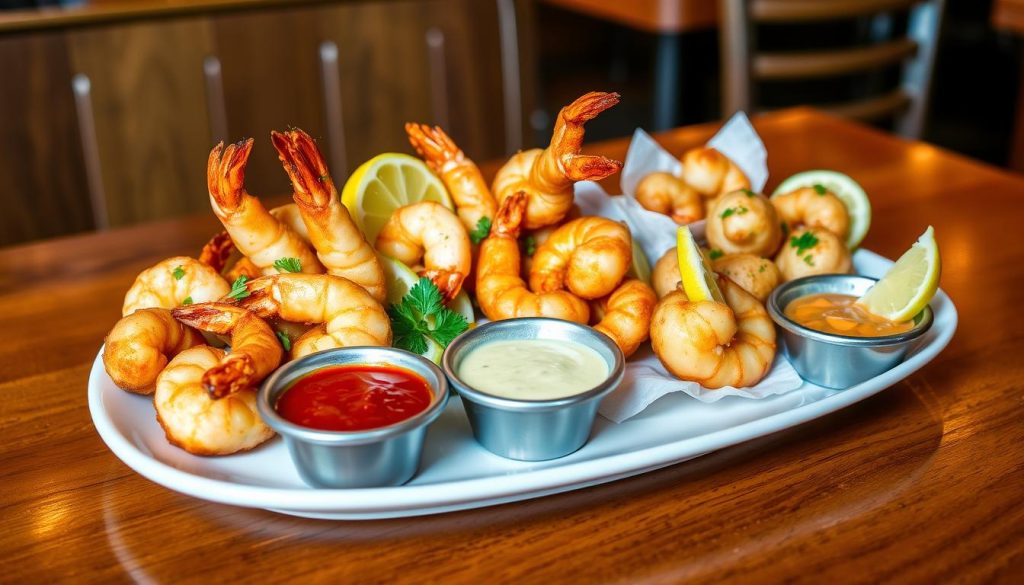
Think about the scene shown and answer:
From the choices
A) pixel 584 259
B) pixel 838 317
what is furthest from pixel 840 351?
pixel 584 259

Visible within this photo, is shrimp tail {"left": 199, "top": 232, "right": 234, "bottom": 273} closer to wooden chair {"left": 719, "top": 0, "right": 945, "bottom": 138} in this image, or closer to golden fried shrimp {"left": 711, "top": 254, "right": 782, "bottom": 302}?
golden fried shrimp {"left": 711, "top": 254, "right": 782, "bottom": 302}

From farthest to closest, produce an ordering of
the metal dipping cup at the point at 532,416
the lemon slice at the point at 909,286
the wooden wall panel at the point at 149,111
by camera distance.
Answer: the wooden wall panel at the point at 149,111, the lemon slice at the point at 909,286, the metal dipping cup at the point at 532,416

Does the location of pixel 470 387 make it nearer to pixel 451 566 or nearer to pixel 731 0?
pixel 451 566

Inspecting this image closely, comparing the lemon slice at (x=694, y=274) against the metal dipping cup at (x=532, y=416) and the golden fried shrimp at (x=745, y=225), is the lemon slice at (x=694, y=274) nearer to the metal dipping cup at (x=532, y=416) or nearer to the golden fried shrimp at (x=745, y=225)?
the metal dipping cup at (x=532, y=416)

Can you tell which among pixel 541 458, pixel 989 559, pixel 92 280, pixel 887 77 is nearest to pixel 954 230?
pixel 989 559

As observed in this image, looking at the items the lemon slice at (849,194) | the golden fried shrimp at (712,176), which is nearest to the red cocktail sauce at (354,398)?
the golden fried shrimp at (712,176)

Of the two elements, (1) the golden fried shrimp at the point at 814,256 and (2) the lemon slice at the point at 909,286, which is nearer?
(2) the lemon slice at the point at 909,286

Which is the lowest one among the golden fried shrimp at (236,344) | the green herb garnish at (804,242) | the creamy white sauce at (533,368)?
the creamy white sauce at (533,368)
